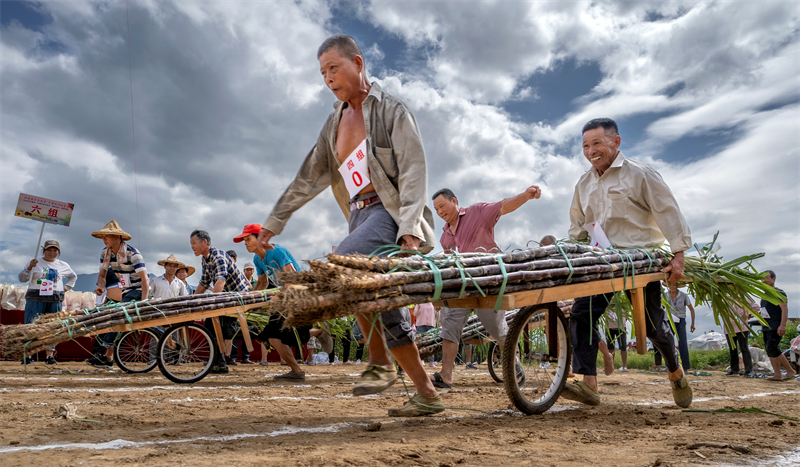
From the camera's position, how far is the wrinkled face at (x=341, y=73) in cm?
302

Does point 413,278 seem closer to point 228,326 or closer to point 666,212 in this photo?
point 666,212

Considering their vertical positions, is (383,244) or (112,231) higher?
(112,231)

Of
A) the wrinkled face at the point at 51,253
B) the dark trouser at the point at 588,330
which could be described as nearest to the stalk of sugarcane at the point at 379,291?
the dark trouser at the point at 588,330

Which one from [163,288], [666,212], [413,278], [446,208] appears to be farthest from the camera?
[163,288]

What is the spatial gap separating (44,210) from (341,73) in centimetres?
1087

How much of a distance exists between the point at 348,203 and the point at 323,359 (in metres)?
7.76

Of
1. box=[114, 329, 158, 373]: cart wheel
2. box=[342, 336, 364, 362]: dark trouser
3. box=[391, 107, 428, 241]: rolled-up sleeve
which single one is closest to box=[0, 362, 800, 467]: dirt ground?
box=[391, 107, 428, 241]: rolled-up sleeve

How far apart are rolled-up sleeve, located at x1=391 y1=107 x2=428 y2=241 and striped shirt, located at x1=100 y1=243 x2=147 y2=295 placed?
18.3ft

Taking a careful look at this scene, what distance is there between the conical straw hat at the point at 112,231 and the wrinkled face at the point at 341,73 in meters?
5.33

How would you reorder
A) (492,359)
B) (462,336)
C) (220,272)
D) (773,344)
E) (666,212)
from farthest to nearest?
(773,344) → (220,272) → (492,359) → (462,336) → (666,212)

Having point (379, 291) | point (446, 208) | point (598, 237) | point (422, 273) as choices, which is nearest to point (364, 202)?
point (422, 273)

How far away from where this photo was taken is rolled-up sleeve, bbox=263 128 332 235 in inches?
138

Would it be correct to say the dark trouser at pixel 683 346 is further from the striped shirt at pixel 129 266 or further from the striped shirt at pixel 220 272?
the striped shirt at pixel 129 266

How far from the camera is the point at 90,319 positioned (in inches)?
219
